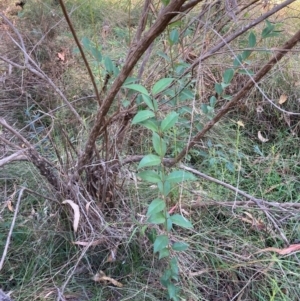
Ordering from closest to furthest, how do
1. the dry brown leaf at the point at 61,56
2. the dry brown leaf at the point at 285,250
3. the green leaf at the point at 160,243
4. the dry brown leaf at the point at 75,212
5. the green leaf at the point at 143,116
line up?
the green leaf at the point at 143,116
the green leaf at the point at 160,243
the dry brown leaf at the point at 75,212
the dry brown leaf at the point at 285,250
the dry brown leaf at the point at 61,56

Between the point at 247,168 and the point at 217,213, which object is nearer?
the point at 217,213

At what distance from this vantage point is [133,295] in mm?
1089

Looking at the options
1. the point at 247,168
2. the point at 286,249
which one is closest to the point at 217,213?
the point at 286,249

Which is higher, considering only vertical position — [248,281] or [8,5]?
[8,5]

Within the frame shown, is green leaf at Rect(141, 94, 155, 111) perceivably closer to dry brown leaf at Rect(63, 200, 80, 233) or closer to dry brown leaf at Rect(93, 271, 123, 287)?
dry brown leaf at Rect(63, 200, 80, 233)

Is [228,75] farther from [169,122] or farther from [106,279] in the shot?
[106,279]

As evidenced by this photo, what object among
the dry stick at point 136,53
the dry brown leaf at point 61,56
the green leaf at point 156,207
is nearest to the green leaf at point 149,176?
the green leaf at point 156,207

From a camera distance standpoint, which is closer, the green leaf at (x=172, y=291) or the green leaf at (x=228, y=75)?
the green leaf at (x=172, y=291)

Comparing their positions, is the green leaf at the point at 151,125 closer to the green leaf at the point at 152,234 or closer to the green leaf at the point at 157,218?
the green leaf at the point at 157,218

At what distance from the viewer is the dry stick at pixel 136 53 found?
846mm

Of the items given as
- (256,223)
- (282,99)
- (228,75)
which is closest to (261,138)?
(282,99)

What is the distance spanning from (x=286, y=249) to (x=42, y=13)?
209 cm

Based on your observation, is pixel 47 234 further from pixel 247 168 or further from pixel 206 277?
pixel 247 168

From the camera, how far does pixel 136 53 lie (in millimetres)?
923
